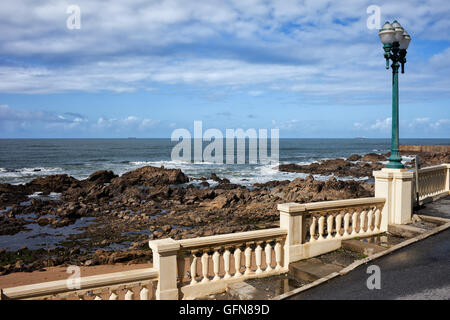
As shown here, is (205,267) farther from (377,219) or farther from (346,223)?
(377,219)

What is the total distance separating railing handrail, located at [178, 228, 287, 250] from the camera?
6.33 meters

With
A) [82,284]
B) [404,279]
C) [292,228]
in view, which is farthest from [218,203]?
[82,284]

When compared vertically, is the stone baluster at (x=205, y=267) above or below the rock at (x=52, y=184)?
above

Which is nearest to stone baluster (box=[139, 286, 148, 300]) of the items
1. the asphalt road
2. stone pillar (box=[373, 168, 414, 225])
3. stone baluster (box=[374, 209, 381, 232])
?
the asphalt road

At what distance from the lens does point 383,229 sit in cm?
910

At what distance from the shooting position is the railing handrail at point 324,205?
24.4ft

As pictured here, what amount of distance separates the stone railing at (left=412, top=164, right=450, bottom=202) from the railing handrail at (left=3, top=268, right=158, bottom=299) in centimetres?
843

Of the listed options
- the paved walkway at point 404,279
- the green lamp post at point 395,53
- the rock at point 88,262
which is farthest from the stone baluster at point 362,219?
the rock at point 88,262

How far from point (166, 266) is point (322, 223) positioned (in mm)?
3546

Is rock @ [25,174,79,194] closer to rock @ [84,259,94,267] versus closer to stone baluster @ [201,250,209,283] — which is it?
rock @ [84,259,94,267]

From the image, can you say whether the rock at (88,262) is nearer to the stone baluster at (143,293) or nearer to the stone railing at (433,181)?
the stone baluster at (143,293)

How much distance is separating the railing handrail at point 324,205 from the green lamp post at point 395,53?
1196 millimetres
